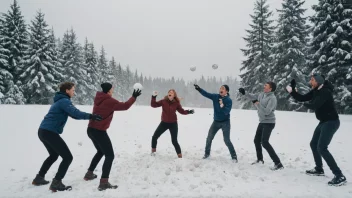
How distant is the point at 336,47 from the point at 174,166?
915 inches

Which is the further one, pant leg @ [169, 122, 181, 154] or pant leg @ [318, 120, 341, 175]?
pant leg @ [169, 122, 181, 154]

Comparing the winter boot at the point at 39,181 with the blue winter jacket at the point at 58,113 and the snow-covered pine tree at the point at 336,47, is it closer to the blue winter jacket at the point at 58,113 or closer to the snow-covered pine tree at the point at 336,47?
the blue winter jacket at the point at 58,113

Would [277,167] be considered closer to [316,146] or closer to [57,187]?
[316,146]

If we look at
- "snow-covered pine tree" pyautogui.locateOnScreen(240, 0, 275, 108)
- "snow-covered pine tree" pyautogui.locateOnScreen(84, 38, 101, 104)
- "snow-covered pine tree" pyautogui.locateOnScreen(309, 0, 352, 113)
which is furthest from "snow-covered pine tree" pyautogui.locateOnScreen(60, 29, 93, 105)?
"snow-covered pine tree" pyautogui.locateOnScreen(309, 0, 352, 113)

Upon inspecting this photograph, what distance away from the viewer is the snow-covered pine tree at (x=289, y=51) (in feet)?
96.1

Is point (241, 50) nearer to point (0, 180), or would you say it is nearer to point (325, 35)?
point (325, 35)

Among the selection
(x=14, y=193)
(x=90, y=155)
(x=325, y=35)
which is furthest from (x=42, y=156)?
(x=325, y=35)

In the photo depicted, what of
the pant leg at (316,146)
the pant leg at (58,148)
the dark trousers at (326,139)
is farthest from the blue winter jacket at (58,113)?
the pant leg at (316,146)

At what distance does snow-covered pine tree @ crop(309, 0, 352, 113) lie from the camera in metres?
22.9

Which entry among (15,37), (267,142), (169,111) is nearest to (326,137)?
(267,142)

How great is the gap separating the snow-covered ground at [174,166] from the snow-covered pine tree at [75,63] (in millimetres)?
32746

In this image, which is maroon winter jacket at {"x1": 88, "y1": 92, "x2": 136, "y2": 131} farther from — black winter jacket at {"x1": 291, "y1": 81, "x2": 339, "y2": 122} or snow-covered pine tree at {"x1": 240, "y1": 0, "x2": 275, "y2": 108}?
snow-covered pine tree at {"x1": 240, "y1": 0, "x2": 275, "y2": 108}

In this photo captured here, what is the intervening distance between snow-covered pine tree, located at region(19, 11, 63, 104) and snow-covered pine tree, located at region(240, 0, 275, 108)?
2663 cm

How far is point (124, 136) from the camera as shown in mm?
12406
